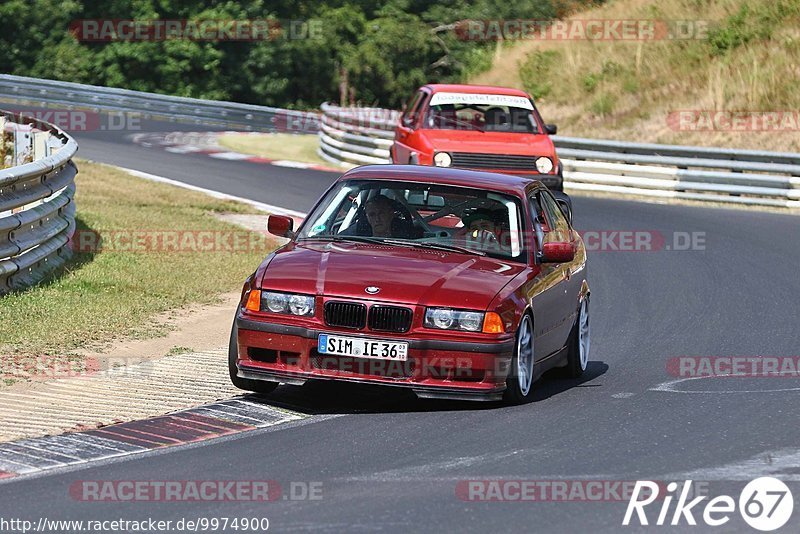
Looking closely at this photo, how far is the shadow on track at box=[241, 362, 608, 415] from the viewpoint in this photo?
29.8ft

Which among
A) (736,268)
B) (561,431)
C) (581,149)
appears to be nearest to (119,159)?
(581,149)

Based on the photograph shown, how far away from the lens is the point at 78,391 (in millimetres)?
9383

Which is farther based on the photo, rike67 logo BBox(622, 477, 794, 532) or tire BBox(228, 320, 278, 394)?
tire BBox(228, 320, 278, 394)

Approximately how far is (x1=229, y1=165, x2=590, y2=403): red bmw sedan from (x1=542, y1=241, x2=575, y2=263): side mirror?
1 cm

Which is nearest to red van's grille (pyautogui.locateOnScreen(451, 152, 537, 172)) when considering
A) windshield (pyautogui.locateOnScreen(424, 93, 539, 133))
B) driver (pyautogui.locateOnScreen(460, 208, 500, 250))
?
windshield (pyautogui.locateOnScreen(424, 93, 539, 133))

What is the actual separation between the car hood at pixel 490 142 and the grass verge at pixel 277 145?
922 cm

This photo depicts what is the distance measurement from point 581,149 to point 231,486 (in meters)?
20.5

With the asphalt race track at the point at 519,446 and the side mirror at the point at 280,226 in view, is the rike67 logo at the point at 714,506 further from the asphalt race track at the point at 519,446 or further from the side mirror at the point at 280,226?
the side mirror at the point at 280,226

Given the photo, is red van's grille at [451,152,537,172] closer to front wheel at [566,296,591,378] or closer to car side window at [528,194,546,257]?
front wheel at [566,296,591,378]

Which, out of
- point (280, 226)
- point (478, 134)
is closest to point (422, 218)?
point (280, 226)

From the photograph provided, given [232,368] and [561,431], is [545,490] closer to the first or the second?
[561,431]

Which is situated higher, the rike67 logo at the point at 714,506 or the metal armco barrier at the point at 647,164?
the rike67 logo at the point at 714,506

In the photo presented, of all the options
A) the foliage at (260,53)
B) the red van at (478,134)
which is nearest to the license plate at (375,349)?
the red van at (478,134)

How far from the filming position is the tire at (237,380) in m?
9.05
